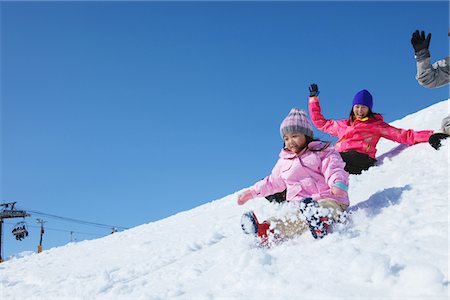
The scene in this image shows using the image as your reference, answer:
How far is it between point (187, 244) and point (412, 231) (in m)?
2.69

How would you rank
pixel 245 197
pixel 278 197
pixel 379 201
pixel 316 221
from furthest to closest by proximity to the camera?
pixel 278 197
pixel 245 197
pixel 379 201
pixel 316 221

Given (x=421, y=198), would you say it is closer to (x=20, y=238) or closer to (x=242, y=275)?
(x=242, y=275)

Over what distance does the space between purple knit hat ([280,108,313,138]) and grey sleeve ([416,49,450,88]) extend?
71.5 inches

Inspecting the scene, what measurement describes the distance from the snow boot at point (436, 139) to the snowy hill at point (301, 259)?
0.10 m

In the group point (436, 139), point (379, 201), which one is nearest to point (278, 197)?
point (379, 201)

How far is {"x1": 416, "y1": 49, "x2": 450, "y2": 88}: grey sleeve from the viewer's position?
5109 millimetres

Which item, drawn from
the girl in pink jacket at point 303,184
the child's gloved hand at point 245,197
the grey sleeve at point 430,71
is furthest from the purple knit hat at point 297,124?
the grey sleeve at point 430,71

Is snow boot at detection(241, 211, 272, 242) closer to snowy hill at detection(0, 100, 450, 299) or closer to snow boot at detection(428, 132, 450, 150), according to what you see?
snowy hill at detection(0, 100, 450, 299)

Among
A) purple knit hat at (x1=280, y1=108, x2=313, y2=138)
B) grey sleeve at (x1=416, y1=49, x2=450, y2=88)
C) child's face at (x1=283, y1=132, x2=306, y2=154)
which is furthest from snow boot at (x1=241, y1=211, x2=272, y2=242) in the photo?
grey sleeve at (x1=416, y1=49, x2=450, y2=88)

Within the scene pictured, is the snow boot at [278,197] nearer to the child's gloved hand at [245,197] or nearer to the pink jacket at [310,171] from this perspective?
the pink jacket at [310,171]

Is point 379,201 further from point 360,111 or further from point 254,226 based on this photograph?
point 360,111

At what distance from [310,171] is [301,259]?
1.26m

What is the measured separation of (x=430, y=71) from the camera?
16.7ft

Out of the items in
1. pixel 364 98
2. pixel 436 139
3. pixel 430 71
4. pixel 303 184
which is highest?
pixel 364 98
